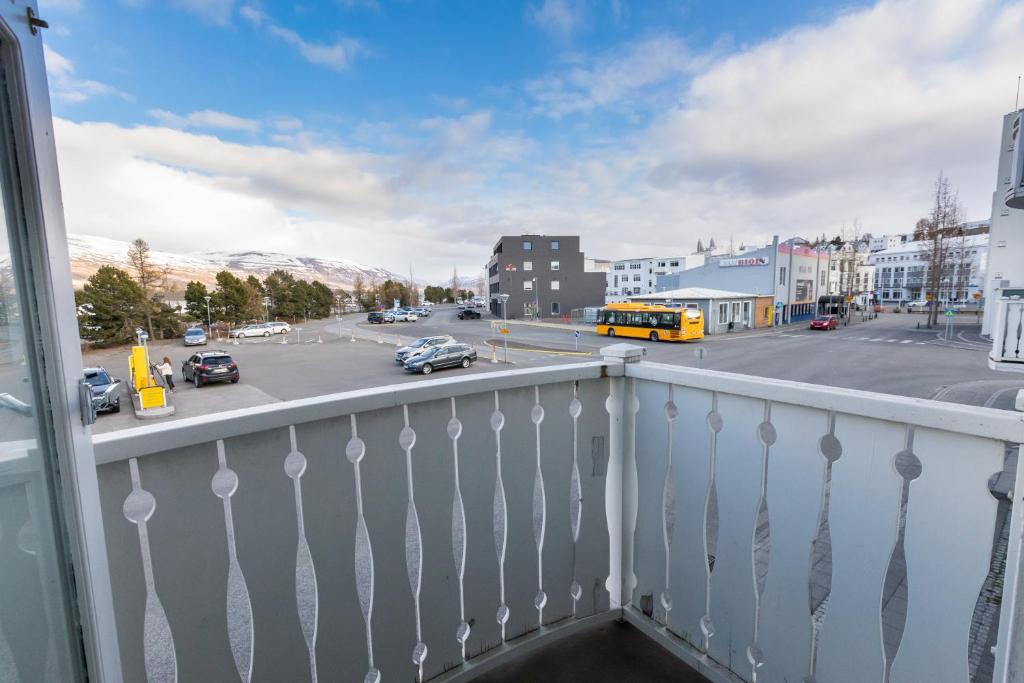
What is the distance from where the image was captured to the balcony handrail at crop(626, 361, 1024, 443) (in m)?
0.89

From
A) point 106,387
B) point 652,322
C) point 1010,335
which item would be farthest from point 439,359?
point 1010,335

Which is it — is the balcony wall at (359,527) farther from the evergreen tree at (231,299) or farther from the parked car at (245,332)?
the evergreen tree at (231,299)

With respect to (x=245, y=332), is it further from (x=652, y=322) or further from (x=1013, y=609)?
(x=1013, y=609)

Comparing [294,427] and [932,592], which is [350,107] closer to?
[294,427]

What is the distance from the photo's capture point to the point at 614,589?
6.11 ft

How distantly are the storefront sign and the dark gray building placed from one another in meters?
14.3

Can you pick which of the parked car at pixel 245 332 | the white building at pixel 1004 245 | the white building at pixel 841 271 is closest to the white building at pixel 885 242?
the white building at pixel 841 271

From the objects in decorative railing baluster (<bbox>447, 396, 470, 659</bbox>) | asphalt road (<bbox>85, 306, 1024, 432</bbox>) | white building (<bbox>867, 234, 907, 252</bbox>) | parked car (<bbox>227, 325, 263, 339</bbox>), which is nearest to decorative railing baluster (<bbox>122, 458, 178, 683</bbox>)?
decorative railing baluster (<bbox>447, 396, 470, 659</bbox>)

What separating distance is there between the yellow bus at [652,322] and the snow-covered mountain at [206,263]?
62.6ft

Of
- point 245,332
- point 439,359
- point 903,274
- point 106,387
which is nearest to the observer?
point 106,387

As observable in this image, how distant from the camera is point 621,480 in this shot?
5.98 feet

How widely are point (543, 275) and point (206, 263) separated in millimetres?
31903

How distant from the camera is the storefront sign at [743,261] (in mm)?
28562

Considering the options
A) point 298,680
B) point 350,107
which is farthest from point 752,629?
point 350,107
